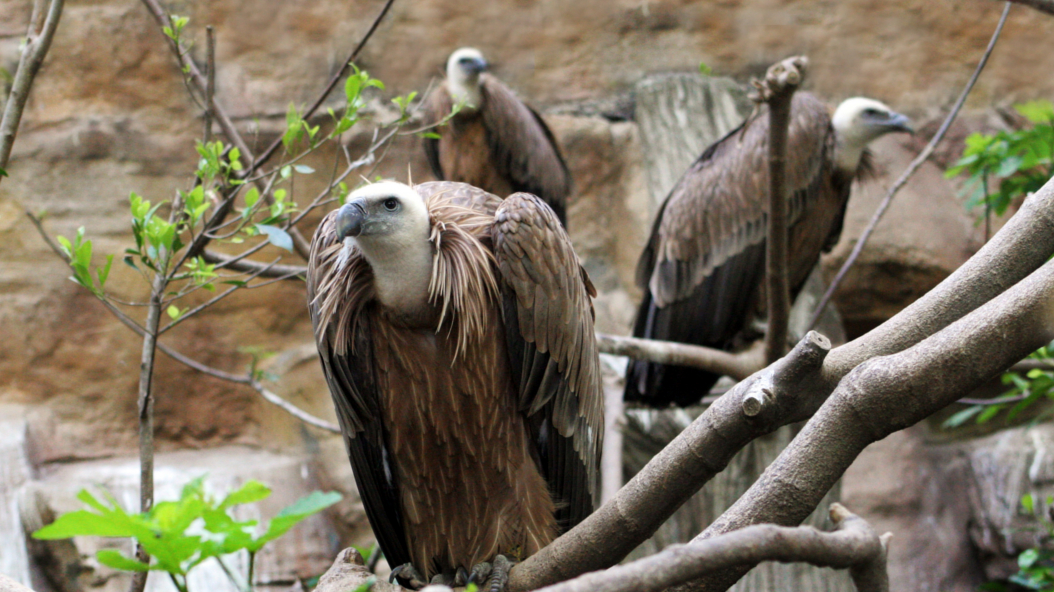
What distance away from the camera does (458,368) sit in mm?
2104

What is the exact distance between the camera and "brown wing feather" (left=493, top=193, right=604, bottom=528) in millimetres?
2064

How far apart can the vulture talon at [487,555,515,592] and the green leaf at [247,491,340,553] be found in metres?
0.91

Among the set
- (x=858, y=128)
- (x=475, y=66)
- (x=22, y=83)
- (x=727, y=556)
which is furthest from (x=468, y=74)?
(x=727, y=556)

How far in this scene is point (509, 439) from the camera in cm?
222

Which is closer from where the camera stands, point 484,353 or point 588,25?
point 484,353

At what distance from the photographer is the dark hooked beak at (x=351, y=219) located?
1876mm

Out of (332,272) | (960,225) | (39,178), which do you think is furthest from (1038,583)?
(39,178)

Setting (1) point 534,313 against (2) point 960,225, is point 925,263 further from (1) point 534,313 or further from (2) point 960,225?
(1) point 534,313

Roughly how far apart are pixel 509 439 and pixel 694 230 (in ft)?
8.46

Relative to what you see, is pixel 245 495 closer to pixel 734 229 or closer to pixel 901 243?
pixel 734 229

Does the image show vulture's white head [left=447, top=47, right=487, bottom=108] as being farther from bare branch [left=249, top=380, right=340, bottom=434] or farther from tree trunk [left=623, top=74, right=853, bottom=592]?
bare branch [left=249, top=380, right=340, bottom=434]

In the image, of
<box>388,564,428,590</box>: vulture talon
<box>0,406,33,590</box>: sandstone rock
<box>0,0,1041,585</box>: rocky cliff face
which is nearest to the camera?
<box>388,564,428,590</box>: vulture talon

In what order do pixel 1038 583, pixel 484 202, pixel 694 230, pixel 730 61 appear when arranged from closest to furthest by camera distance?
pixel 484 202 < pixel 1038 583 < pixel 694 230 < pixel 730 61

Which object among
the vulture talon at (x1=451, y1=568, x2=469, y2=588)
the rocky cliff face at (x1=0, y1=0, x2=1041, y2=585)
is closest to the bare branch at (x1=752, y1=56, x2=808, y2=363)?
the vulture talon at (x1=451, y1=568, x2=469, y2=588)
